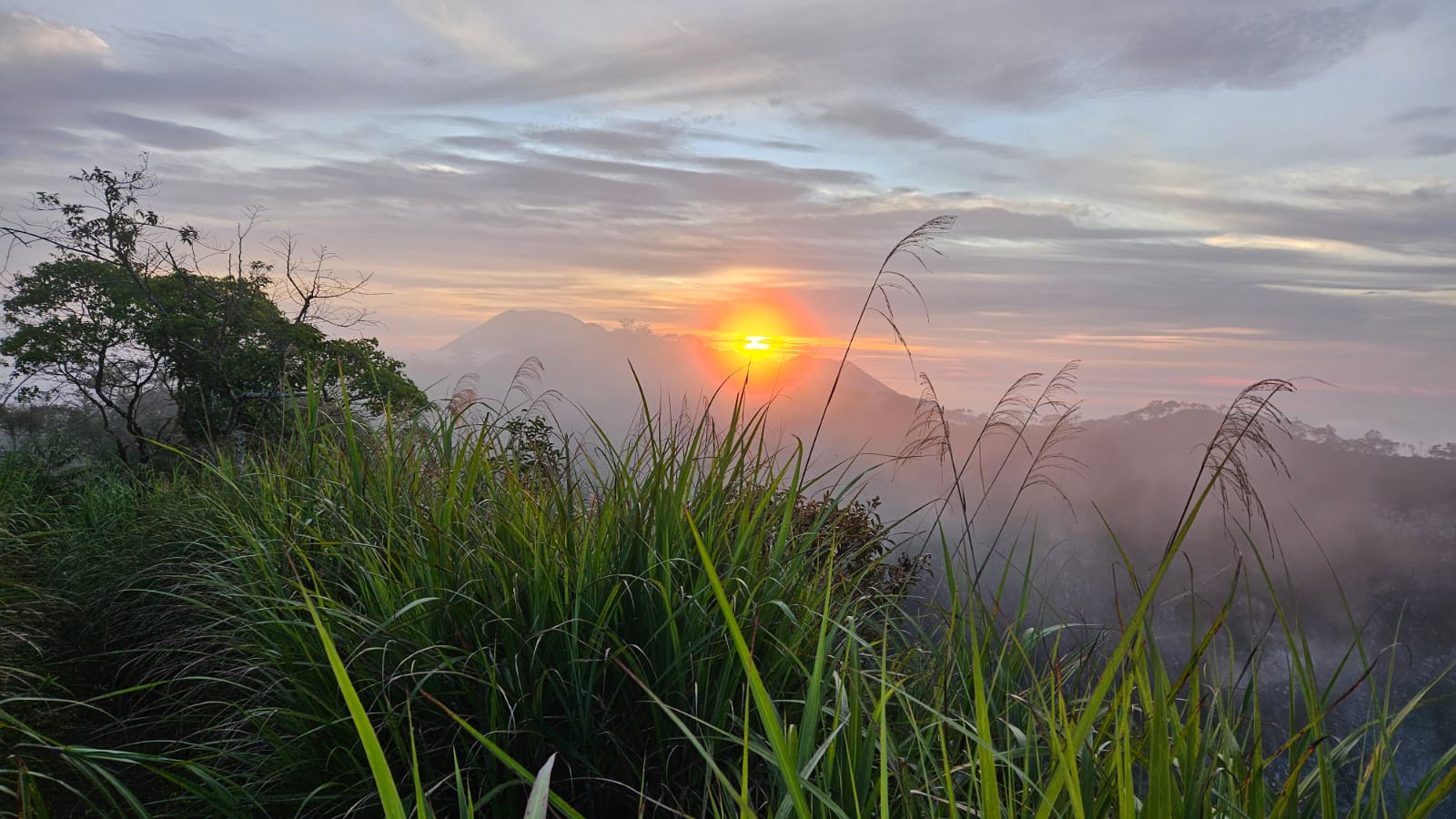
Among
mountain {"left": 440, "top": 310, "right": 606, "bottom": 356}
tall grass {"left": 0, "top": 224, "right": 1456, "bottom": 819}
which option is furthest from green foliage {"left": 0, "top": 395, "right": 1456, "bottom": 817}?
mountain {"left": 440, "top": 310, "right": 606, "bottom": 356}

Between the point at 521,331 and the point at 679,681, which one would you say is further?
the point at 521,331

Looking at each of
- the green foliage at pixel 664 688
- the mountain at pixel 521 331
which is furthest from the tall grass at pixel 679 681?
the mountain at pixel 521 331

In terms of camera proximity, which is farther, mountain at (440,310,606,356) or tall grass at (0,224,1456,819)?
mountain at (440,310,606,356)

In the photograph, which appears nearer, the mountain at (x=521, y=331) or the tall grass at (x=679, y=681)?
the tall grass at (x=679, y=681)

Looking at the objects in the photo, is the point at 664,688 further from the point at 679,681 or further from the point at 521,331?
the point at 521,331

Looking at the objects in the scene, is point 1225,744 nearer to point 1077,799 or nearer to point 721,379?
point 1077,799

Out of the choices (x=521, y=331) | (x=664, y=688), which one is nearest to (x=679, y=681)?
(x=664, y=688)

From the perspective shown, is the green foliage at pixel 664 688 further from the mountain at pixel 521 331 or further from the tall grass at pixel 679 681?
the mountain at pixel 521 331

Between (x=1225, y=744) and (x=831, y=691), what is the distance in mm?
1044

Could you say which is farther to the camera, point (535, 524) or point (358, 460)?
point (358, 460)

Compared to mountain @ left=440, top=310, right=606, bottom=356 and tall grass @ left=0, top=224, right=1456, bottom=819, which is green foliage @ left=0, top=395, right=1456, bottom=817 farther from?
mountain @ left=440, top=310, right=606, bottom=356

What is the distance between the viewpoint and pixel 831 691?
2.64 m

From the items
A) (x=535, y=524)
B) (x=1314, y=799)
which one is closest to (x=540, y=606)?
(x=535, y=524)

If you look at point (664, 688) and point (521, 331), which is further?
point (521, 331)
